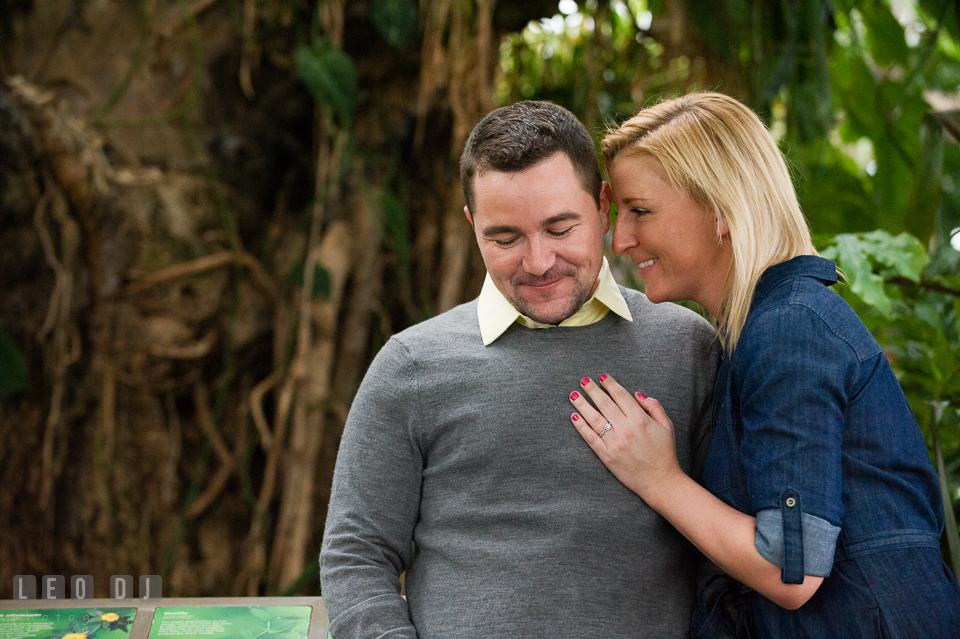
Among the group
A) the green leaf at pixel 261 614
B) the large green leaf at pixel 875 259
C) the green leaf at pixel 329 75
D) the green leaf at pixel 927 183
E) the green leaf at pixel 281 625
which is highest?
the green leaf at pixel 329 75

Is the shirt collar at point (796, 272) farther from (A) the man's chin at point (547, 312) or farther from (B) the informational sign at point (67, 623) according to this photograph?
(B) the informational sign at point (67, 623)

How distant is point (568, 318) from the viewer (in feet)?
4.03

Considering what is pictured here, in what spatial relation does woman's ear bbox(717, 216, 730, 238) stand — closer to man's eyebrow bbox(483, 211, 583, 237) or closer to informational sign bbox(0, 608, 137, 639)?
man's eyebrow bbox(483, 211, 583, 237)

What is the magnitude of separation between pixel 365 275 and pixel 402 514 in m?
1.48

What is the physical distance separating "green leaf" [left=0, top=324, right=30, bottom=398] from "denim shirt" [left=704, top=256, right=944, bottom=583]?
73.1 inches

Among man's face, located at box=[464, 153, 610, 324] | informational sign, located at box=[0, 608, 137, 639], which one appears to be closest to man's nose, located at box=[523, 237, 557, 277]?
man's face, located at box=[464, 153, 610, 324]

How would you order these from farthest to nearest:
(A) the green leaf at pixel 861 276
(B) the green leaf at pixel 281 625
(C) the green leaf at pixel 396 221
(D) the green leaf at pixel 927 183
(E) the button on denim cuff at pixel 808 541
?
1. (C) the green leaf at pixel 396 221
2. (D) the green leaf at pixel 927 183
3. (A) the green leaf at pixel 861 276
4. (B) the green leaf at pixel 281 625
5. (E) the button on denim cuff at pixel 808 541

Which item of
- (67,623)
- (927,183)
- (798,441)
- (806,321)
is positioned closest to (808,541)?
(798,441)

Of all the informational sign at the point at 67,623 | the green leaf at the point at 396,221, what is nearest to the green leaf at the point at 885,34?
the green leaf at the point at 396,221

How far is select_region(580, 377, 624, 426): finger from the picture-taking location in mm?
1122

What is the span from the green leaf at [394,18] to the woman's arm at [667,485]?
1.38 meters

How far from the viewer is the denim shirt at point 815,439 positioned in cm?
91

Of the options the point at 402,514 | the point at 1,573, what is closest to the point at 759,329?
the point at 402,514

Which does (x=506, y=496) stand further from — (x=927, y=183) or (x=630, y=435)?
(x=927, y=183)
